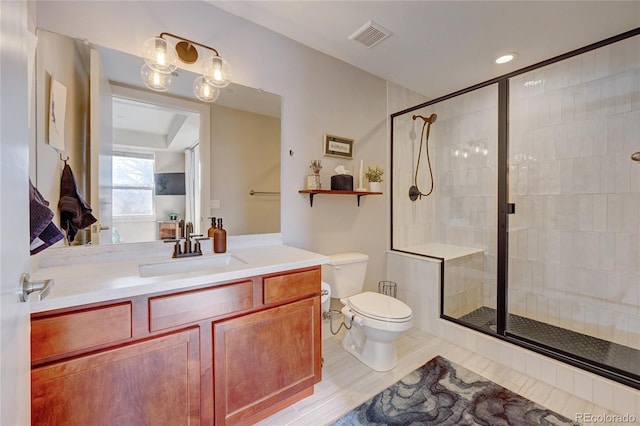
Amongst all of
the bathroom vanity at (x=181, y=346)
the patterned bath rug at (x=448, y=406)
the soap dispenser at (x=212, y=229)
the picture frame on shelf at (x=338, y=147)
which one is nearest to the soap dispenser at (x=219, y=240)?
the soap dispenser at (x=212, y=229)

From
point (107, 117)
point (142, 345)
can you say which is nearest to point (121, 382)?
point (142, 345)

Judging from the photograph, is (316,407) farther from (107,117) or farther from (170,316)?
(107,117)

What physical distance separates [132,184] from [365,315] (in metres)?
A: 1.66

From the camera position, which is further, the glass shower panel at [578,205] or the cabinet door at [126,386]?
the glass shower panel at [578,205]

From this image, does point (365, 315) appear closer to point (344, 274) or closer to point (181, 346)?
point (344, 274)

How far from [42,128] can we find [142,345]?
3.49 feet

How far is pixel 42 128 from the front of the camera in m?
1.20

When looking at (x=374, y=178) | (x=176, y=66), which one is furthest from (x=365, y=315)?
(x=176, y=66)

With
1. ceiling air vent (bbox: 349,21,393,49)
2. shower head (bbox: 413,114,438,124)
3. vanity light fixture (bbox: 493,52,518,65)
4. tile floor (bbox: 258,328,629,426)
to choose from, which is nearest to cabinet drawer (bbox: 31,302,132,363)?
tile floor (bbox: 258,328,629,426)

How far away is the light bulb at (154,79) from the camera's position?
1536mm

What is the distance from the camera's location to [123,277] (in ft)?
3.73

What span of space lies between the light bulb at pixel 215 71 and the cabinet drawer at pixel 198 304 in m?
1.30

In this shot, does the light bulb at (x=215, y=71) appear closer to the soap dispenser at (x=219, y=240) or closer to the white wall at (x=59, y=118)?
the white wall at (x=59, y=118)

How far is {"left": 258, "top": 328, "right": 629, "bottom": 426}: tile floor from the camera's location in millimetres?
1499
